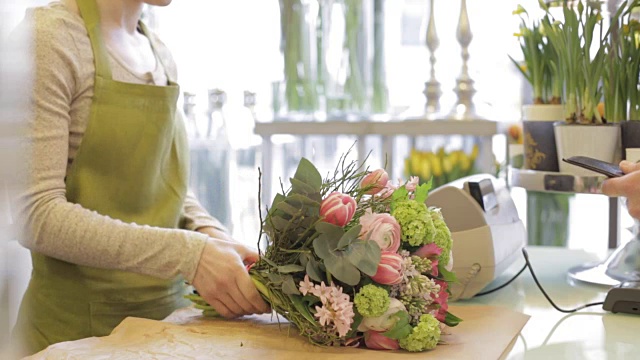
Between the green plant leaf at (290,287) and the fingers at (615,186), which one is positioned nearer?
the green plant leaf at (290,287)

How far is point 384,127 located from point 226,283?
6.28ft

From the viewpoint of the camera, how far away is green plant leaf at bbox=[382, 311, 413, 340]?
99 cm

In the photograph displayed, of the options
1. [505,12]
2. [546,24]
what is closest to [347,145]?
[505,12]

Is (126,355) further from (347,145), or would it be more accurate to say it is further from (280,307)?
(347,145)

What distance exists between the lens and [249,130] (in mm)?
3184

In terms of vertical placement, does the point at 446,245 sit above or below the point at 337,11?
below

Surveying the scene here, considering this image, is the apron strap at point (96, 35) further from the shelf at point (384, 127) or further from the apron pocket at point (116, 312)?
the shelf at point (384, 127)

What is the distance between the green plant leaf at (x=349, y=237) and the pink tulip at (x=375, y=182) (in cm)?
10

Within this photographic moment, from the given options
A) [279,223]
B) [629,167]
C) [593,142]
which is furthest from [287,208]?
[593,142]

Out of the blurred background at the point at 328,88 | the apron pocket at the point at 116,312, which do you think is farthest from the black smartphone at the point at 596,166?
the blurred background at the point at 328,88

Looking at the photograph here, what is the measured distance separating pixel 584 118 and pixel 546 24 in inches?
7.9

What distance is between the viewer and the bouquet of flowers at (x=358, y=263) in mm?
980

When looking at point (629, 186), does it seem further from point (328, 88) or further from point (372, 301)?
point (328, 88)

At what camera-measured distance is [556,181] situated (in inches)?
61.9
